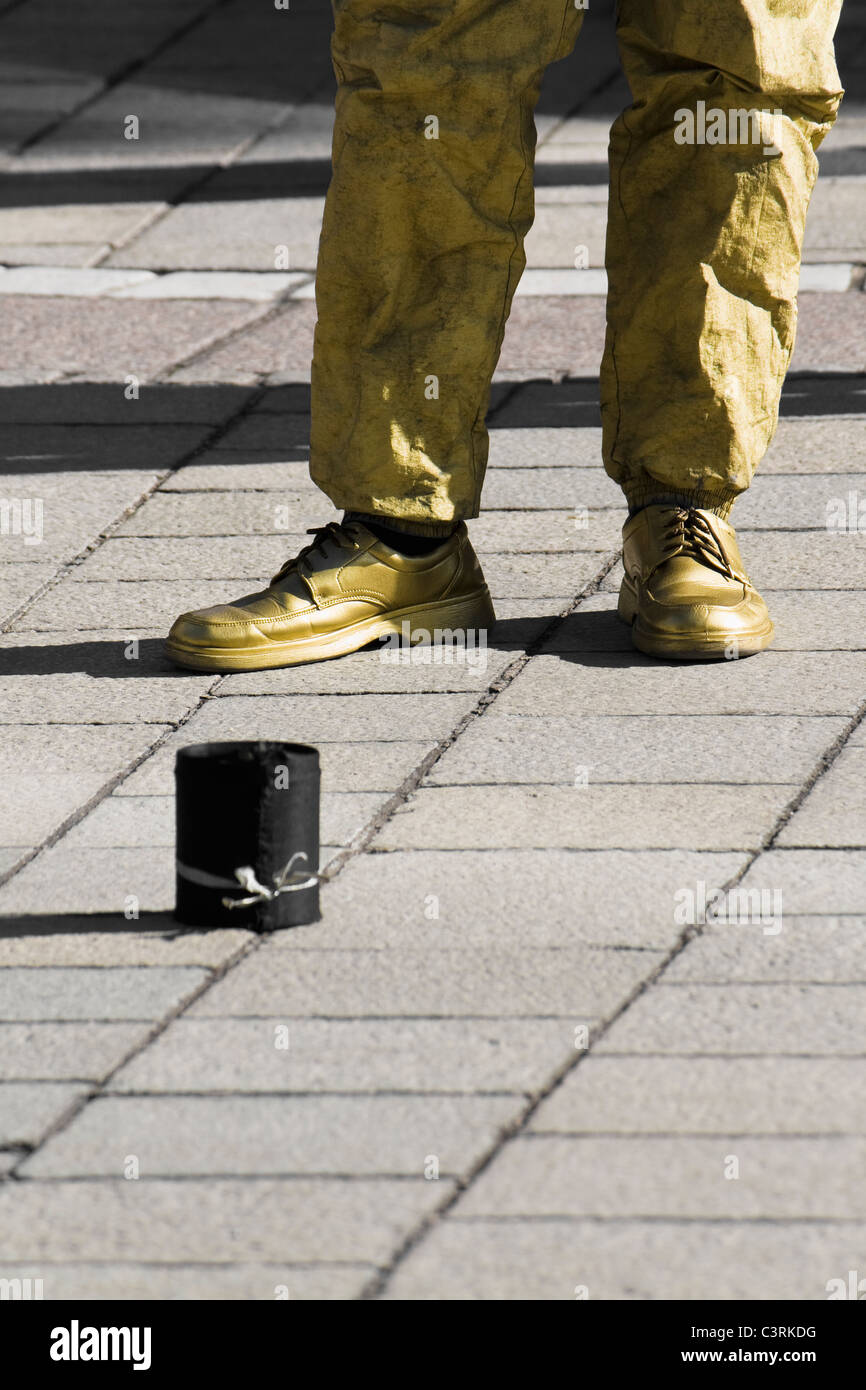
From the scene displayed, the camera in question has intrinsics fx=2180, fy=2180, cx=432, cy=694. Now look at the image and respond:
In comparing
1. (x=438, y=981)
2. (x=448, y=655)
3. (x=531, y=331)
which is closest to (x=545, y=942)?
(x=438, y=981)

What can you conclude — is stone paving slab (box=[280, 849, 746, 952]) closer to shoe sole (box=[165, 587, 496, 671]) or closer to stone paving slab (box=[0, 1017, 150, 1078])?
stone paving slab (box=[0, 1017, 150, 1078])

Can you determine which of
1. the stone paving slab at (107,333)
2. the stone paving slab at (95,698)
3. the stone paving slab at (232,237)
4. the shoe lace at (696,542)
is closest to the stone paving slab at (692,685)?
the shoe lace at (696,542)

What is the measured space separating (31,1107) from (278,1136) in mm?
259

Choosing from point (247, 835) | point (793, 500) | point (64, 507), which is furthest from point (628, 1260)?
point (64, 507)

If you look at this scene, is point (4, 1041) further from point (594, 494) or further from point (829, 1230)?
point (594, 494)

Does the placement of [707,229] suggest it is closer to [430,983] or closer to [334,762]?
[334,762]

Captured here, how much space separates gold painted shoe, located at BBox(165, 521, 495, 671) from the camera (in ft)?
11.1

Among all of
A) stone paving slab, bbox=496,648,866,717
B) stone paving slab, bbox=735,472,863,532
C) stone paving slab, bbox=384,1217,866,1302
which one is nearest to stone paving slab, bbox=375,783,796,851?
stone paving slab, bbox=496,648,866,717

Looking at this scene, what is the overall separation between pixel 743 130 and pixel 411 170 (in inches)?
20.1

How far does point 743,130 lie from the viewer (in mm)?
3324

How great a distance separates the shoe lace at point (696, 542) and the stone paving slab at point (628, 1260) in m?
1.67

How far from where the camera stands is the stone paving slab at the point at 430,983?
2.36m

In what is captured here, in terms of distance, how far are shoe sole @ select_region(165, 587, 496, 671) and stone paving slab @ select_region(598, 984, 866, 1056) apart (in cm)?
120

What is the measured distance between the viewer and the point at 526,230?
3402 millimetres
